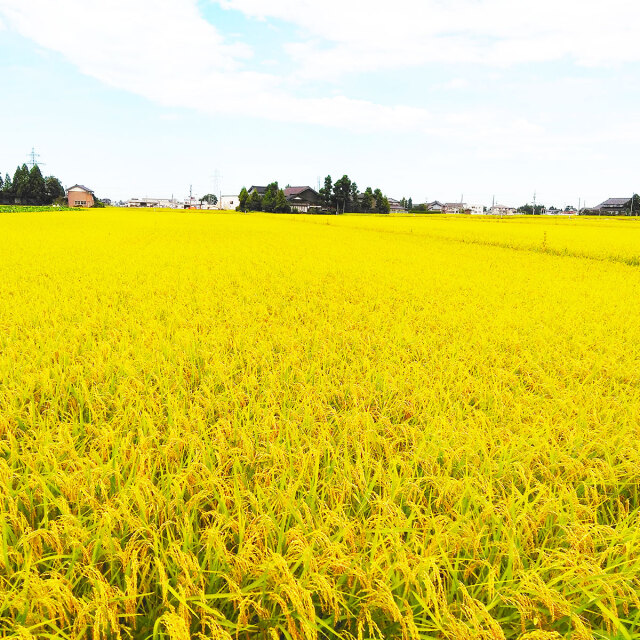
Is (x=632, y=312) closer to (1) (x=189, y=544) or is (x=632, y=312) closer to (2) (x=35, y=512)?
(1) (x=189, y=544)

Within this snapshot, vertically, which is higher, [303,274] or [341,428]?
[303,274]

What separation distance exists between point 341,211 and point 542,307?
54.8 metres

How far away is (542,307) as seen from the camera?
16.8 ft

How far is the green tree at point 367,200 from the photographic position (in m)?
58.2

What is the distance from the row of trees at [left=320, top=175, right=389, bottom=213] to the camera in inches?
2221

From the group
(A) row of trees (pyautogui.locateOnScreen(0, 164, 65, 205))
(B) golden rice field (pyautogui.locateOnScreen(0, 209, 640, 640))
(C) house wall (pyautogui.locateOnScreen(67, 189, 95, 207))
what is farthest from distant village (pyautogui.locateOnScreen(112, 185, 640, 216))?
(B) golden rice field (pyautogui.locateOnScreen(0, 209, 640, 640))

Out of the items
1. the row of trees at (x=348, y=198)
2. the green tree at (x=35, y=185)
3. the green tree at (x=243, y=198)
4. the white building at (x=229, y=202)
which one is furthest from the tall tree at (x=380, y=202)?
the green tree at (x=35, y=185)

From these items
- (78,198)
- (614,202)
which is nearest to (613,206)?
(614,202)

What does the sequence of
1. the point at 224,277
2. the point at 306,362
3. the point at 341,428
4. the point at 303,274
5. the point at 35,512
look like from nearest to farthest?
the point at 35,512
the point at 341,428
the point at 306,362
the point at 224,277
the point at 303,274

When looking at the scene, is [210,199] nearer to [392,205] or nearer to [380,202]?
[392,205]

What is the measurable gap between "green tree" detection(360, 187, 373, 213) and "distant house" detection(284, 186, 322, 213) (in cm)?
737

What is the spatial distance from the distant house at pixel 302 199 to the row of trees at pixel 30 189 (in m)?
34.4

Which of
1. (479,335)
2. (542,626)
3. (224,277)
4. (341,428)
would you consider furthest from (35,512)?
(224,277)

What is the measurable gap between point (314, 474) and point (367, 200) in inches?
2366
